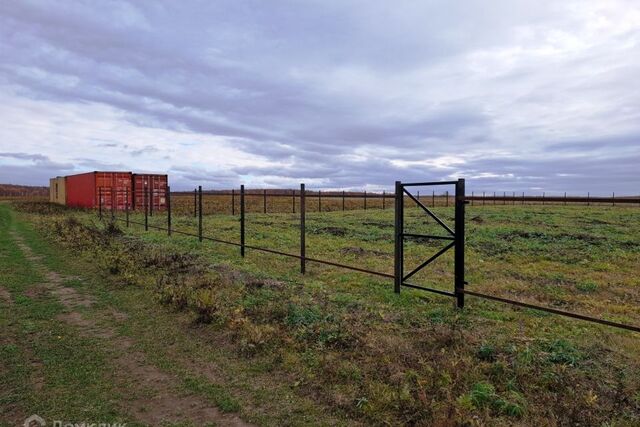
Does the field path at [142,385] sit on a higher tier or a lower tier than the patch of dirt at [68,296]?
lower

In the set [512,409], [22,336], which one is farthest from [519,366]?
[22,336]

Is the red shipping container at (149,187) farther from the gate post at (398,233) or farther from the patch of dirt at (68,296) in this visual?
the gate post at (398,233)

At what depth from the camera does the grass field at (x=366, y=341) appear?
11.6ft

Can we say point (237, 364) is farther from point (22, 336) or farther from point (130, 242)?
point (130, 242)

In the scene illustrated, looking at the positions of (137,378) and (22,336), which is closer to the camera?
(137,378)

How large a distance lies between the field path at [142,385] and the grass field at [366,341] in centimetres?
9

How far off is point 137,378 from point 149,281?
13.9ft

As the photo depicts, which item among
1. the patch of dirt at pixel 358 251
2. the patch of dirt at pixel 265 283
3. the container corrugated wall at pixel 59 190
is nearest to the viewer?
the patch of dirt at pixel 265 283

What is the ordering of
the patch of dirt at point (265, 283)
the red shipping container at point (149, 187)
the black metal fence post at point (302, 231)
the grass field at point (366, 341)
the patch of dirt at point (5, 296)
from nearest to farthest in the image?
the grass field at point (366, 341), the patch of dirt at point (5, 296), the patch of dirt at point (265, 283), the black metal fence post at point (302, 231), the red shipping container at point (149, 187)

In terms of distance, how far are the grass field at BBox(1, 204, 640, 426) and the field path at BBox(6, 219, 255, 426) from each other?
9 cm

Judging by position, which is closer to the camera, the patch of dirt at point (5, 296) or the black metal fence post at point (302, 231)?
the patch of dirt at point (5, 296)

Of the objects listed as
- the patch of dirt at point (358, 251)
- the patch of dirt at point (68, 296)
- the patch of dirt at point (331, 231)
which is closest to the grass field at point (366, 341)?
the patch of dirt at point (68, 296)

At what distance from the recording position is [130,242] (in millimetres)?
13477

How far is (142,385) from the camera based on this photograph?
13.1 feet
